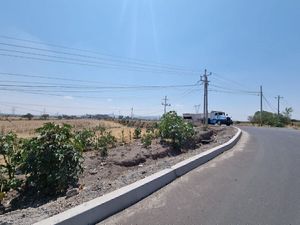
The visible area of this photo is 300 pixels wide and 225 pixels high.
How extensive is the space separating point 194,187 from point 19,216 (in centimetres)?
325

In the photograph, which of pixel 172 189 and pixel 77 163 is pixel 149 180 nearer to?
pixel 172 189

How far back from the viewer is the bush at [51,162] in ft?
22.8

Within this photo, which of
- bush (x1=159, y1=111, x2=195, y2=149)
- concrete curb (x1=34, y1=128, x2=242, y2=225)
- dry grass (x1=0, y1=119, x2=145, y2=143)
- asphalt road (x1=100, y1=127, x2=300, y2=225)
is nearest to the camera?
concrete curb (x1=34, y1=128, x2=242, y2=225)

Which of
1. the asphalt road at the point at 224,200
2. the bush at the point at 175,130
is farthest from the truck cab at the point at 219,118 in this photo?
the asphalt road at the point at 224,200

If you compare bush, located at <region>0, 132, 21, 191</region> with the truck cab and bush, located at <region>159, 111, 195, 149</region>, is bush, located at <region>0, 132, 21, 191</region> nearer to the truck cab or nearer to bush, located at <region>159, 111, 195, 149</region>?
bush, located at <region>159, 111, 195, 149</region>

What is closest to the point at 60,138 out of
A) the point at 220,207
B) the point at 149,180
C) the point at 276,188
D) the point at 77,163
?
the point at 77,163

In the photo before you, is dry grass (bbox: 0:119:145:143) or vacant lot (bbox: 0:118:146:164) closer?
vacant lot (bbox: 0:118:146:164)

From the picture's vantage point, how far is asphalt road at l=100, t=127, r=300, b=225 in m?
4.49

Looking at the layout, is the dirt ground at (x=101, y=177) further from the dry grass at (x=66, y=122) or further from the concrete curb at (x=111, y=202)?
the dry grass at (x=66, y=122)

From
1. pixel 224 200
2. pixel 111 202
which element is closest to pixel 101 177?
pixel 111 202

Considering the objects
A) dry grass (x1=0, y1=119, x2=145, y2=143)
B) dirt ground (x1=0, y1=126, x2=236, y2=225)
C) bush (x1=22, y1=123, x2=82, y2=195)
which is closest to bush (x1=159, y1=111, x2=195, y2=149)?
dirt ground (x1=0, y1=126, x2=236, y2=225)

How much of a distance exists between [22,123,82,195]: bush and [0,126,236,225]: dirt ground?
1.12ft

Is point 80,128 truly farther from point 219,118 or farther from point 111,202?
point 219,118

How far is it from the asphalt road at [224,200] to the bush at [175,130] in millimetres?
4712
